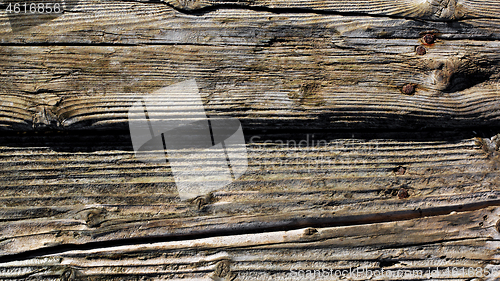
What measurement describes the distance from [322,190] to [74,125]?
4.16 feet

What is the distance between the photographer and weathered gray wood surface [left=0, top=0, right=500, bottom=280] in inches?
60.3

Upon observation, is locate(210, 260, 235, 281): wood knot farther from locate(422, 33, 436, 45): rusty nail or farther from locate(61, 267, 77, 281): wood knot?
locate(422, 33, 436, 45): rusty nail

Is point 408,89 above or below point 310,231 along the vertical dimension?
above

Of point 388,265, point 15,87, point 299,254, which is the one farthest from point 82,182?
point 388,265

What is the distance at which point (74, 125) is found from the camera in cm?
148

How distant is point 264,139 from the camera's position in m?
1.61

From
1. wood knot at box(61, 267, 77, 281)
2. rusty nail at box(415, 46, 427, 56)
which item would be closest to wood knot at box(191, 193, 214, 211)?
wood knot at box(61, 267, 77, 281)

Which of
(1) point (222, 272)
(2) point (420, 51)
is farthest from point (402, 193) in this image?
(1) point (222, 272)

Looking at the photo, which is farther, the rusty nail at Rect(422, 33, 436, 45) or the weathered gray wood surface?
the rusty nail at Rect(422, 33, 436, 45)

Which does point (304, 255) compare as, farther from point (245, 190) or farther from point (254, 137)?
point (254, 137)

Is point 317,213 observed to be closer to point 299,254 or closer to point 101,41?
point 299,254

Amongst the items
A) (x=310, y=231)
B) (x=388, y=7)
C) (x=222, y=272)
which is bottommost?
(x=222, y=272)

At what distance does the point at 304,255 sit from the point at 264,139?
2.10 feet

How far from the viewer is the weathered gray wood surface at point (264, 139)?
5.03 feet
